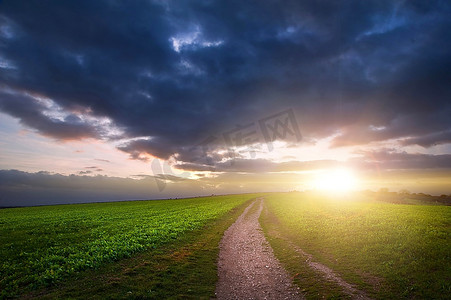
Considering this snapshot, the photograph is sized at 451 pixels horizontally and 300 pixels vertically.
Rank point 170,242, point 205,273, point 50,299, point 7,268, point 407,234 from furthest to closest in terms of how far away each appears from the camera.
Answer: point 170,242 < point 407,234 < point 7,268 < point 205,273 < point 50,299

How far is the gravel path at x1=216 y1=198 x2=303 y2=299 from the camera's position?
40.2 feet

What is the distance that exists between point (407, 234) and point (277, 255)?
12.3m

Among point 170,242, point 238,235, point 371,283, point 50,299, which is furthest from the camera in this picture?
point 238,235

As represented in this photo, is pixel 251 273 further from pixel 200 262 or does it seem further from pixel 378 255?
pixel 378 255

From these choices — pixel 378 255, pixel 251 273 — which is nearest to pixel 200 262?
pixel 251 273

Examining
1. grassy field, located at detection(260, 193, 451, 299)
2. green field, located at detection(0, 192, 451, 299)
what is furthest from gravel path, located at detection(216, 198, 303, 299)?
grassy field, located at detection(260, 193, 451, 299)

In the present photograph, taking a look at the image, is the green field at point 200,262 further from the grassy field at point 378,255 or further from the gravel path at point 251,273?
the gravel path at point 251,273

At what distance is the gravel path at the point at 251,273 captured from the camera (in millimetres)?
12258

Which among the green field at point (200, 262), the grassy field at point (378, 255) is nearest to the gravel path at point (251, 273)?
the green field at point (200, 262)

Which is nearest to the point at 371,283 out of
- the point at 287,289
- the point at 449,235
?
the point at 287,289

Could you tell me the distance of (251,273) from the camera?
49.4ft

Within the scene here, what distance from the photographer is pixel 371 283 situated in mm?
13070

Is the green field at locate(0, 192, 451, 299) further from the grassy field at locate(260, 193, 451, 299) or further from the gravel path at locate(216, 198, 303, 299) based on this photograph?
the gravel path at locate(216, 198, 303, 299)

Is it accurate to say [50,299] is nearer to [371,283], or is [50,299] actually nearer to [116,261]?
[116,261]
